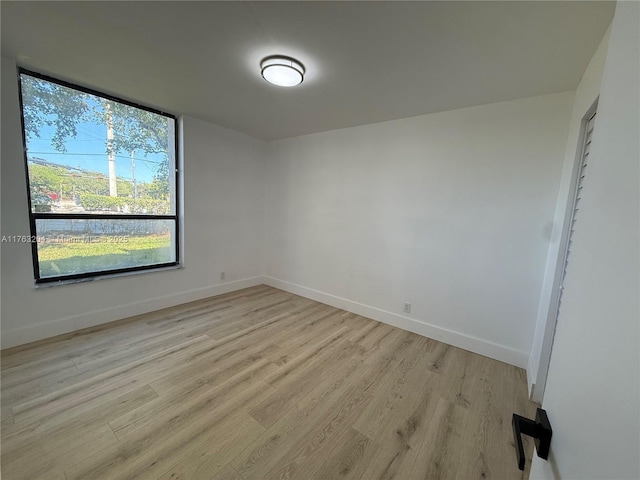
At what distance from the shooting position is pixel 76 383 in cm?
194

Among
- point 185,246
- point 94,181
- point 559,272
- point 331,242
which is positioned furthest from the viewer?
point 331,242

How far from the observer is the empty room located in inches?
23.8

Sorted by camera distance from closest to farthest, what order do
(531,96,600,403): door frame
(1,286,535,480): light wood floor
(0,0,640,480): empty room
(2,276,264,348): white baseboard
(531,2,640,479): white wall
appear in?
(531,2,640,479): white wall, (0,0,640,480): empty room, (1,286,535,480): light wood floor, (531,96,600,403): door frame, (2,276,264,348): white baseboard

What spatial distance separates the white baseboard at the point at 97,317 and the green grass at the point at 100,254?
48 centimetres

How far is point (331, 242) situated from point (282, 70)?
7.40 ft

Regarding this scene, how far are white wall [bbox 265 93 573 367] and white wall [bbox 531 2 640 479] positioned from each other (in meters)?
2.16

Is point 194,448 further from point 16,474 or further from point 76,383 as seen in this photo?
point 76,383

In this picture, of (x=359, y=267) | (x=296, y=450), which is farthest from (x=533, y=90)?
(x=296, y=450)

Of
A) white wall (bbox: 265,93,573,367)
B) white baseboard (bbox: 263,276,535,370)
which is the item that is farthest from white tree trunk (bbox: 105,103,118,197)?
white baseboard (bbox: 263,276,535,370)

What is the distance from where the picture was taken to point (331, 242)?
12.2 ft

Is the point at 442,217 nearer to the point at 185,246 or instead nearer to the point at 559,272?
the point at 559,272

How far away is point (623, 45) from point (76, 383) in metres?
3.23

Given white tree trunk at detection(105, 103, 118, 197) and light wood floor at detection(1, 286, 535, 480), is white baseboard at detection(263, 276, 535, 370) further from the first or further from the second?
white tree trunk at detection(105, 103, 118, 197)

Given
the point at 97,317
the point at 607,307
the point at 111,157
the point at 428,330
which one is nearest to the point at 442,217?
the point at 428,330
